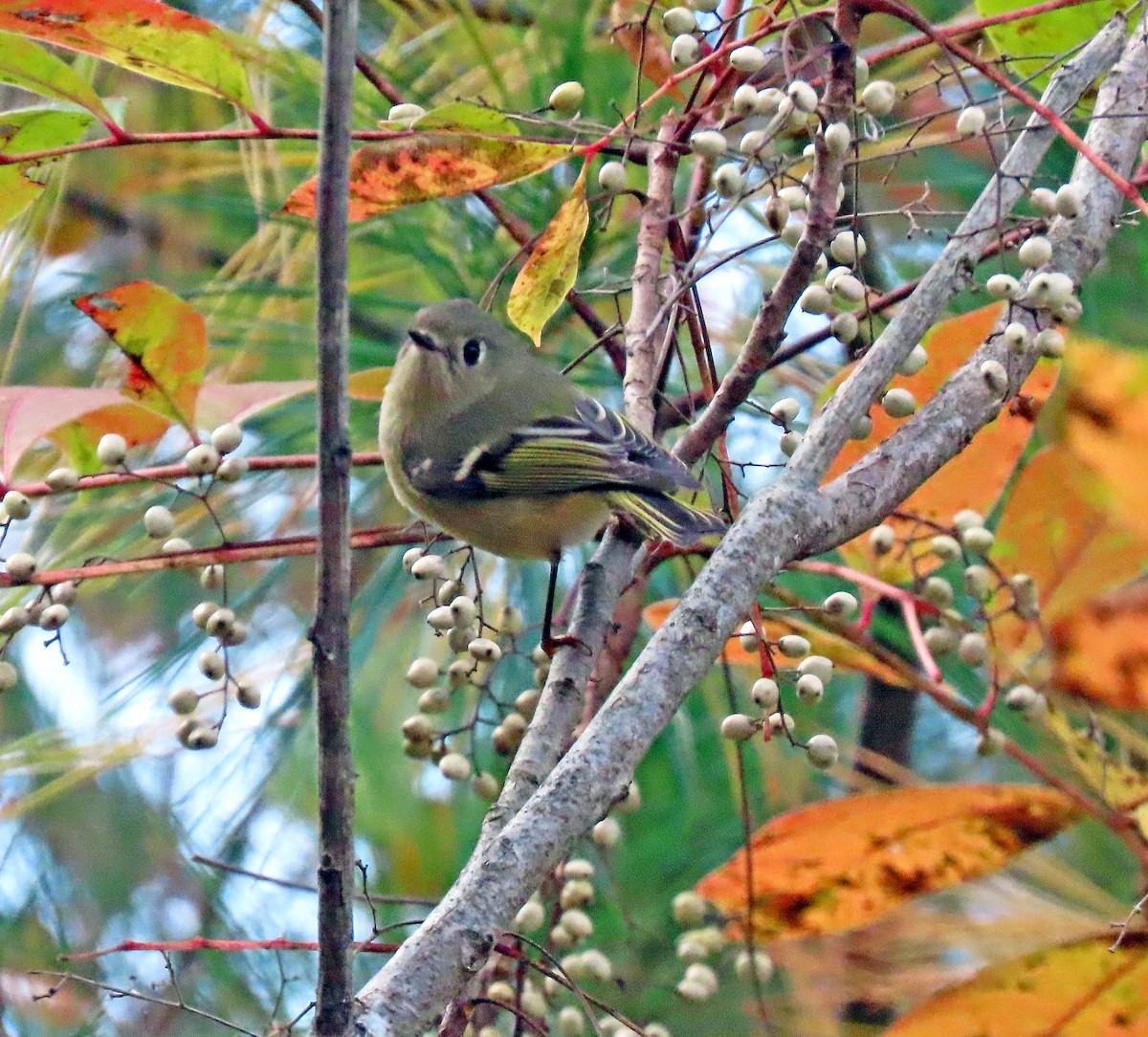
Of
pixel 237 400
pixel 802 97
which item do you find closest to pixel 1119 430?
pixel 802 97

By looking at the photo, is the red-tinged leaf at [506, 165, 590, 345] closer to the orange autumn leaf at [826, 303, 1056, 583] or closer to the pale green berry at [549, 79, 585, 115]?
the pale green berry at [549, 79, 585, 115]

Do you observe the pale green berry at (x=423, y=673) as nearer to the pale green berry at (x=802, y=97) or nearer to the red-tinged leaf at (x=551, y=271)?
the red-tinged leaf at (x=551, y=271)

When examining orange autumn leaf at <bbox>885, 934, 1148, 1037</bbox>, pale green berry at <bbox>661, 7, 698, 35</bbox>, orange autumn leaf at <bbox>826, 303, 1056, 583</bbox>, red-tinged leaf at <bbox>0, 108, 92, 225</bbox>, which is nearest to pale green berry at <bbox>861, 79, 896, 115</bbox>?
pale green berry at <bbox>661, 7, 698, 35</bbox>

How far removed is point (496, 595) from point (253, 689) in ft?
1.85

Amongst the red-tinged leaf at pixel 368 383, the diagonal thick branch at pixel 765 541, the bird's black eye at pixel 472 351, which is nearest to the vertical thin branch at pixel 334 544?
the diagonal thick branch at pixel 765 541

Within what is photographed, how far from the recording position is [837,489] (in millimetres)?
765

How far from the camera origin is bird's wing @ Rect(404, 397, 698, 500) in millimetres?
1087

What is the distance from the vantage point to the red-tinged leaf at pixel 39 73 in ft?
2.71

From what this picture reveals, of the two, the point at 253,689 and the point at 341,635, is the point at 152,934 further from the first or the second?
the point at 341,635

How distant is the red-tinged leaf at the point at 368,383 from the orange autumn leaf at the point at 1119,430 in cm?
83

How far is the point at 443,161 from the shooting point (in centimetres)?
84

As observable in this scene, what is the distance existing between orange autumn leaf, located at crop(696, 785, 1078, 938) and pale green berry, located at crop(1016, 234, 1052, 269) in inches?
16.4

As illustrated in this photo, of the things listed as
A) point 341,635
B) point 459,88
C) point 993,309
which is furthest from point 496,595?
point 341,635

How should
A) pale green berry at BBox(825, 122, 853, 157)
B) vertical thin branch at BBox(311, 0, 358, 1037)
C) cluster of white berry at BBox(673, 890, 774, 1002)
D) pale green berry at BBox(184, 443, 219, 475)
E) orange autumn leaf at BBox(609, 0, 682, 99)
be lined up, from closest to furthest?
vertical thin branch at BBox(311, 0, 358, 1037) < pale green berry at BBox(825, 122, 853, 157) < pale green berry at BBox(184, 443, 219, 475) < cluster of white berry at BBox(673, 890, 774, 1002) < orange autumn leaf at BBox(609, 0, 682, 99)
